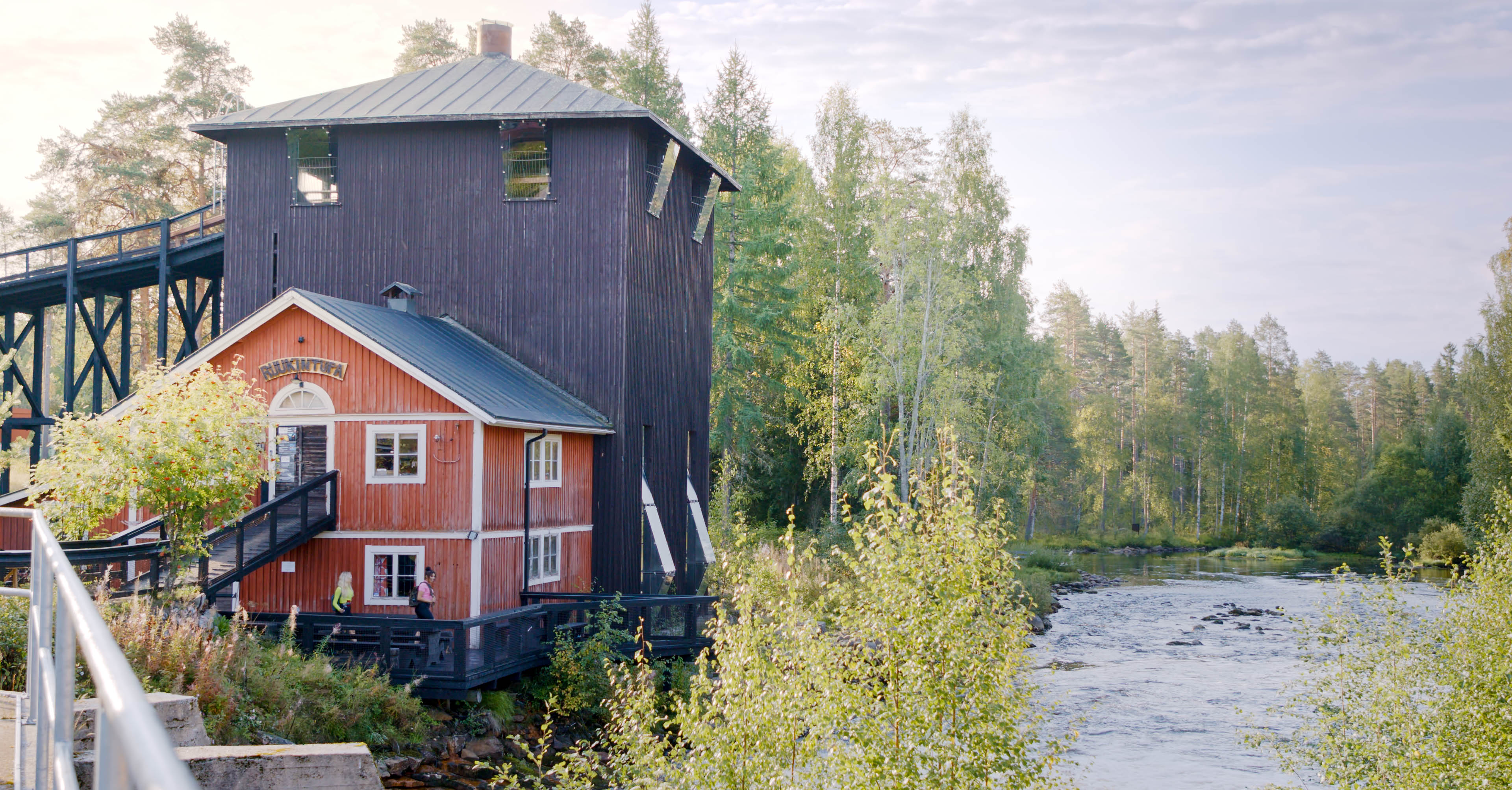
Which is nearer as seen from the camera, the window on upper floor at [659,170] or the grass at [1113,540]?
the window on upper floor at [659,170]

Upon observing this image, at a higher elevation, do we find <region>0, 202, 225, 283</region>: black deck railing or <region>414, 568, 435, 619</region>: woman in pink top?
<region>0, 202, 225, 283</region>: black deck railing

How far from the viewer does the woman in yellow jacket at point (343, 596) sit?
18.2 metres

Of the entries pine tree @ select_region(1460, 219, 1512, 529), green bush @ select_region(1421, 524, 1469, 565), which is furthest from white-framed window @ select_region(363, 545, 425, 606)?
green bush @ select_region(1421, 524, 1469, 565)

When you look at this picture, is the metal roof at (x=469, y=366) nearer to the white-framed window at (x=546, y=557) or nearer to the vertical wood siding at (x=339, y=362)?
the vertical wood siding at (x=339, y=362)

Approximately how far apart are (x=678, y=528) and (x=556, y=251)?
23.4ft

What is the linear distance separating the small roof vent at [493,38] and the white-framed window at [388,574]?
14078 millimetres

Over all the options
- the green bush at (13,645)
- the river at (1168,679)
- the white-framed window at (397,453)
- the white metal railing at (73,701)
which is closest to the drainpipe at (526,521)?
the white-framed window at (397,453)

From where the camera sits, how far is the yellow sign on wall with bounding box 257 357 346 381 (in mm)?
19578

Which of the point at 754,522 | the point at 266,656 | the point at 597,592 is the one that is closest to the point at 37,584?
the point at 266,656

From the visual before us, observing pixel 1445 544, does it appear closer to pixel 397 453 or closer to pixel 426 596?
pixel 426 596

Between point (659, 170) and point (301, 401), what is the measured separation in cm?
918

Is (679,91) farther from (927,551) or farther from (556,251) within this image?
(927,551)

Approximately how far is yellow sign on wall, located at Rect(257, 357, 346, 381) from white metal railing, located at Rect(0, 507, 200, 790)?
1582cm

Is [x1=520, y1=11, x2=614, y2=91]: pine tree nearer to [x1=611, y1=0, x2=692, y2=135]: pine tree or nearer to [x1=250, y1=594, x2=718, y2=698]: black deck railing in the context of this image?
[x1=611, y1=0, x2=692, y2=135]: pine tree
